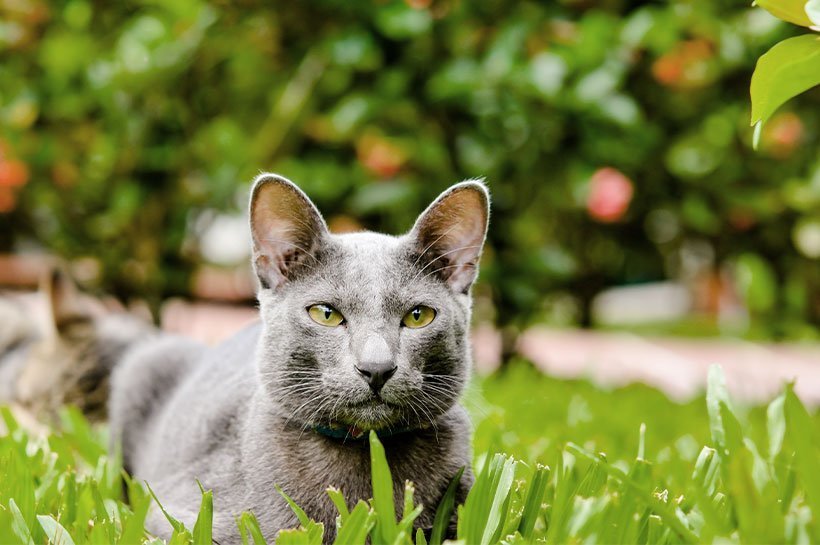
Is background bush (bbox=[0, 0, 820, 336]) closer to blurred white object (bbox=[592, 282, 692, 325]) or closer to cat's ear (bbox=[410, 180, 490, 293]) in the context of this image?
cat's ear (bbox=[410, 180, 490, 293])

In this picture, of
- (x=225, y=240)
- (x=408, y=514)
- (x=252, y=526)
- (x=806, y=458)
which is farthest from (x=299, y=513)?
(x=225, y=240)

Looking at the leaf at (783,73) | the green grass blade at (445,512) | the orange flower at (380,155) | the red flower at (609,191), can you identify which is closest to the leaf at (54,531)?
the green grass blade at (445,512)

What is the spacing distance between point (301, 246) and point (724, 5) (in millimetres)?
2401

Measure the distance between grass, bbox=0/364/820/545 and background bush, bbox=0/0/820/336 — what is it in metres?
1.45

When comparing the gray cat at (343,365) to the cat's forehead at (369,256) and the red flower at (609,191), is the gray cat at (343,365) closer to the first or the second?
the cat's forehead at (369,256)

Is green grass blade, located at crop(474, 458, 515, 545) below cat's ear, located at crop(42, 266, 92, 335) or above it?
above

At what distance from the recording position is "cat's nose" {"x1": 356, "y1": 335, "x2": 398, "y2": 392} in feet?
3.84

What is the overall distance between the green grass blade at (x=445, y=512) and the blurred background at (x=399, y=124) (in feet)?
5.43

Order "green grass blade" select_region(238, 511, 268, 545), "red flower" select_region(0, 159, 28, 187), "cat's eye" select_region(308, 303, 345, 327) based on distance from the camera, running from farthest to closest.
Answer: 1. "red flower" select_region(0, 159, 28, 187)
2. "cat's eye" select_region(308, 303, 345, 327)
3. "green grass blade" select_region(238, 511, 268, 545)

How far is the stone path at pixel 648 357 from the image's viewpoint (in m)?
3.45

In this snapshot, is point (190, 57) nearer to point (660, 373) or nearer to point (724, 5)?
point (724, 5)

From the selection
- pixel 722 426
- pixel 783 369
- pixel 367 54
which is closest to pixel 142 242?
pixel 367 54

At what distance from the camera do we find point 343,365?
1.21 metres

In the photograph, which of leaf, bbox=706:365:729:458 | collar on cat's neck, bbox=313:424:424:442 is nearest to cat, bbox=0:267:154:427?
collar on cat's neck, bbox=313:424:424:442
